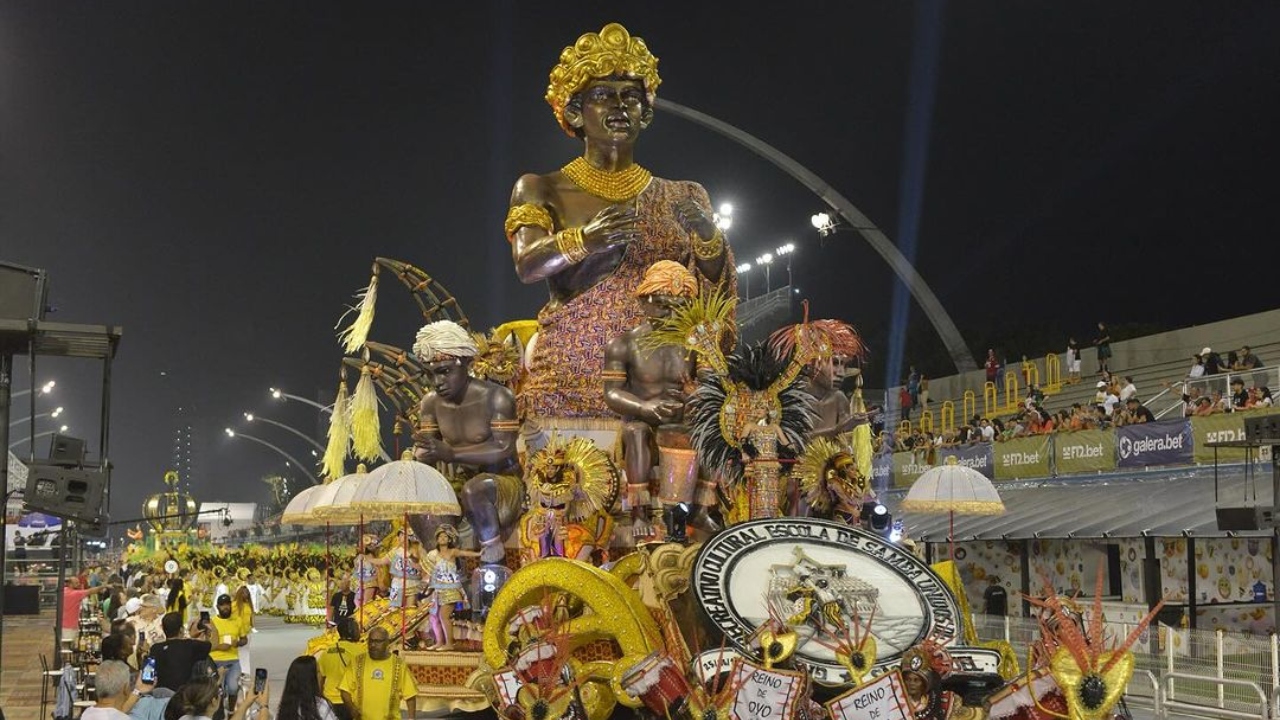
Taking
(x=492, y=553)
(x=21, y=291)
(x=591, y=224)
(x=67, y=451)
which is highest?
(x=591, y=224)

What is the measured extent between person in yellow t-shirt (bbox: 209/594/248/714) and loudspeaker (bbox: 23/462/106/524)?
6.64ft

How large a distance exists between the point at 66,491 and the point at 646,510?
382cm

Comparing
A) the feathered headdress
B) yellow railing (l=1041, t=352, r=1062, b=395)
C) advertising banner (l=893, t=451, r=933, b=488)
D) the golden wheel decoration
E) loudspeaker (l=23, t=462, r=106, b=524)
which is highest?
yellow railing (l=1041, t=352, r=1062, b=395)

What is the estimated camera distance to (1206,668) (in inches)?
486

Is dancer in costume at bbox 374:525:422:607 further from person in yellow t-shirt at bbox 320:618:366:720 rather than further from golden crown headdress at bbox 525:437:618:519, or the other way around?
person in yellow t-shirt at bbox 320:618:366:720

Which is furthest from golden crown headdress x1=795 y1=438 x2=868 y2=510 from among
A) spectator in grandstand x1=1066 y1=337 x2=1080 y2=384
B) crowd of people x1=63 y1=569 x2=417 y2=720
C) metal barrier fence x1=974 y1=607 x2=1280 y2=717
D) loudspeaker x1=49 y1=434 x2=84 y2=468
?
spectator in grandstand x1=1066 y1=337 x2=1080 y2=384

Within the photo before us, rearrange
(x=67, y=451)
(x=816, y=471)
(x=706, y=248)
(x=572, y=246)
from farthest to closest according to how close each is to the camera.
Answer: (x=706, y=248) < (x=572, y=246) < (x=67, y=451) < (x=816, y=471)

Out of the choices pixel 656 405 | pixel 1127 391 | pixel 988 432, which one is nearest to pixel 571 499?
pixel 656 405

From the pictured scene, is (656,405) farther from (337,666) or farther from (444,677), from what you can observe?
(337,666)

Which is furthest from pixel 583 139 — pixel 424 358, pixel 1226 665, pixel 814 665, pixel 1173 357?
pixel 1173 357

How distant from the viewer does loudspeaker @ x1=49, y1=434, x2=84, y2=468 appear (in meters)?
9.55

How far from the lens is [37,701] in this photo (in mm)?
13625

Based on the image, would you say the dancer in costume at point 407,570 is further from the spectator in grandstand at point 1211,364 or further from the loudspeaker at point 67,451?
the spectator in grandstand at point 1211,364

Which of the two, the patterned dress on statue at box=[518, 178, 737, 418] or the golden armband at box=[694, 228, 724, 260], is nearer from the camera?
A: the patterned dress on statue at box=[518, 178, 737, 418]
